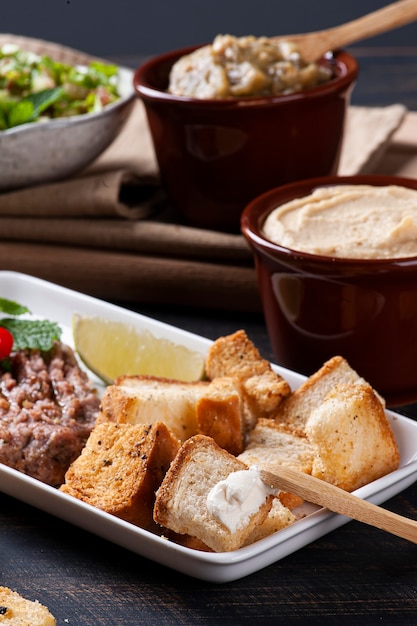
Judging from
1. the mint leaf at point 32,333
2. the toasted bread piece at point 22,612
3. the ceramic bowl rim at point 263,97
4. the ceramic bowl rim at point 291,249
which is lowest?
the mint leaf at point 32,333

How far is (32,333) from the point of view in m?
3.01

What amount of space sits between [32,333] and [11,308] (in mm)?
194

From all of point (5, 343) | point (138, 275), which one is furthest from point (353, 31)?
point (5, 343)

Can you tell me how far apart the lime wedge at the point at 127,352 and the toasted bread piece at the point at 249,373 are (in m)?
0.10

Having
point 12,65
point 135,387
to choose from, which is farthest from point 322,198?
point 12,65

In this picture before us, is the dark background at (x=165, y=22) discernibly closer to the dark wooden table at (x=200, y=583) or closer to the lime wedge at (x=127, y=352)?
the lime wedge at (x=127, y=352)

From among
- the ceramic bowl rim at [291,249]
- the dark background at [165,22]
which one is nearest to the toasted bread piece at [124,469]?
the ceramic bowl rim at [291,249]

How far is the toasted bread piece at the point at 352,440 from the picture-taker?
2.32m

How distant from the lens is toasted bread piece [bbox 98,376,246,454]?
8.07ft

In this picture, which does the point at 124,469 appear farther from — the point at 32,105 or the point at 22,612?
the point at 32,105

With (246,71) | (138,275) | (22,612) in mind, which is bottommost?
(138,275)

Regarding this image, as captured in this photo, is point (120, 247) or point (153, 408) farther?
point (120, 247)

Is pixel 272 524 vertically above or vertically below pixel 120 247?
above

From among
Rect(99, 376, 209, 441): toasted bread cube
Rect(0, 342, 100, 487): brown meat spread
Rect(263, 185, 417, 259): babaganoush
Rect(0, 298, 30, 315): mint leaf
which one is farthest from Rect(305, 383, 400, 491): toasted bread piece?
Rect(0, 298, 30, 315): mint leaf
